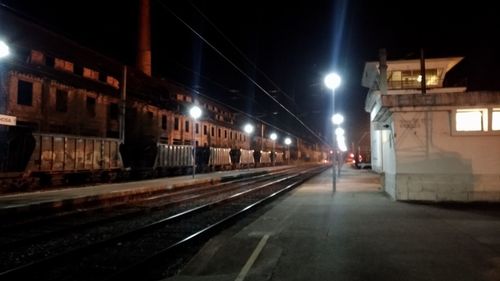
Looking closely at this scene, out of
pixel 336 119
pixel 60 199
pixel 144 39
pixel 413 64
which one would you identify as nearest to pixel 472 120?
pixel 60 199

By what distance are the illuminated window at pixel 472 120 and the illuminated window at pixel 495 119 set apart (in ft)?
0.71

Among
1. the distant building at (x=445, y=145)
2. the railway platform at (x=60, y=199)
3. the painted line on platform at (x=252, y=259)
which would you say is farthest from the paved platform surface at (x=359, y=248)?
the railway platform at (x=60, y=199)

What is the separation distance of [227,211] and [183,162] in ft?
72.8

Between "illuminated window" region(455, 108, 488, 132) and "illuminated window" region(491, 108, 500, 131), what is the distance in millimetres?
217

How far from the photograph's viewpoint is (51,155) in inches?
906

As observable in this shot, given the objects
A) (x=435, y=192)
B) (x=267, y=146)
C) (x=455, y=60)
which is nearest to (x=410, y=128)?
(x=435, y=192)

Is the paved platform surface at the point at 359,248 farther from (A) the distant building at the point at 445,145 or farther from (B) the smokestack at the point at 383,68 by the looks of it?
(B) the smokestack at the point at 383,68

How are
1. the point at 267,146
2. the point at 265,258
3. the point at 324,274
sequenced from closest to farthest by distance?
1. the point at 324,274
2. the point at 265,258
3. the point at 267,146

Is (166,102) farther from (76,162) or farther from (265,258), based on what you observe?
(265,258)

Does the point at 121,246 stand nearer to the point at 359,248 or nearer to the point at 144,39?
the point at 359,248

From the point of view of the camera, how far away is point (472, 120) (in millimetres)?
13930

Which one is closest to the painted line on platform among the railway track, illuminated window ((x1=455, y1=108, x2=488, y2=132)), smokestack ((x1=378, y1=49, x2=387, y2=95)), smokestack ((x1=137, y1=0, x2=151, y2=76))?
the railway track

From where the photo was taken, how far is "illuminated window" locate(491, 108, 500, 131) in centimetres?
1383

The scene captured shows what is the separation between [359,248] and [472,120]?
8642 millimetres
